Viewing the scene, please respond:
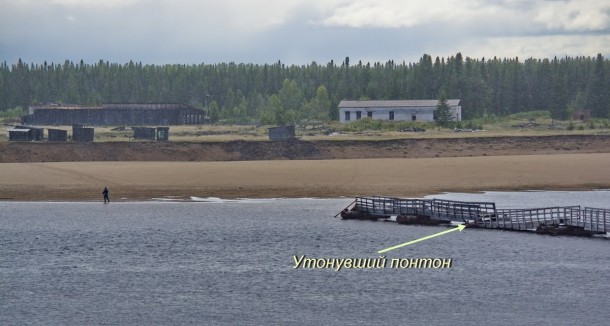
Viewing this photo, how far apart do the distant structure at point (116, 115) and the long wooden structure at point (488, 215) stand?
276ft

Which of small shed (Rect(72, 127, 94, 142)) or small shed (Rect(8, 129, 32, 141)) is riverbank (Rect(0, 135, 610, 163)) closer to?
small shed (Rect(72, 127, 94, 142))

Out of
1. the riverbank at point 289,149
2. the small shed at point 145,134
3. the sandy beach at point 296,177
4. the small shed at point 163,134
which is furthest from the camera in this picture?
the small shed at point 145,134

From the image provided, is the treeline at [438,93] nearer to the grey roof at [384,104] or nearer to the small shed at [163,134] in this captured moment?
the grey roof at [384,104]

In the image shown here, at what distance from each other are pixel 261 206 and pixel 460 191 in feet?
50.1

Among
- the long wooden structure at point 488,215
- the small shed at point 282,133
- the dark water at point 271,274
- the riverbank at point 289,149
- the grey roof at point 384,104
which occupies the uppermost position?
the grey roof at point 384,104

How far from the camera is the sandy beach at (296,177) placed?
7744 centimetres

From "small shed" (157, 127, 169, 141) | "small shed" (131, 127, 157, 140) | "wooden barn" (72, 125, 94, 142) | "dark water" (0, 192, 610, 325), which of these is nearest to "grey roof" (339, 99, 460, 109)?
"small shed" (157, 127, 169, 141)

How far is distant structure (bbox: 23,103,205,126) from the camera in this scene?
147 m

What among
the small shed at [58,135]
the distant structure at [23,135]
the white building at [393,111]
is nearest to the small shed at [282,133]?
the small shed at [58,135]

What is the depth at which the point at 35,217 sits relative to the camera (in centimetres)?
6956

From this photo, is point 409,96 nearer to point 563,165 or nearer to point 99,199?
point 563,165

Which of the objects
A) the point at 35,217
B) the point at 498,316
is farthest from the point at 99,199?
the point at 498,316

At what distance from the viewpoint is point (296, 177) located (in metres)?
84.6

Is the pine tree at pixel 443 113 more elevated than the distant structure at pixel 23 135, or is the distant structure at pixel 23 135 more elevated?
the pine tree at pixel 443 113
